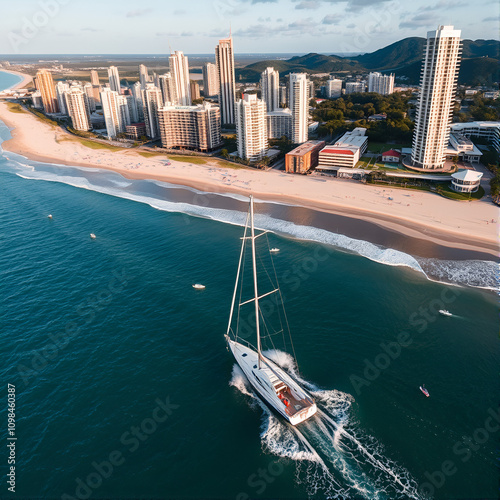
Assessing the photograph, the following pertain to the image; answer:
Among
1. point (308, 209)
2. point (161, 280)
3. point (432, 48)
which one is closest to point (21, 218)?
Answer: point (161, 280)

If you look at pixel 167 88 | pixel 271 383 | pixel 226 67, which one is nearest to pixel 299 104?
pixel 226 67

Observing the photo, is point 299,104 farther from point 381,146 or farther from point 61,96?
point 61,96

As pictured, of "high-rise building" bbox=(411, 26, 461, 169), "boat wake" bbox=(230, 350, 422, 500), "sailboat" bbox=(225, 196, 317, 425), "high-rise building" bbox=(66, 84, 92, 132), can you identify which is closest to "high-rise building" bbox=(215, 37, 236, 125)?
"high-rise building" bbox=(66, 84, 92, 132)

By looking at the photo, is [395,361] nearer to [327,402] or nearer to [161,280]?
[327,402]

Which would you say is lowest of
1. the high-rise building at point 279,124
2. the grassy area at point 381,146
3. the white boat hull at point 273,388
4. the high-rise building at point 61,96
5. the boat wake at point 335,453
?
the boat wake at point 335,453

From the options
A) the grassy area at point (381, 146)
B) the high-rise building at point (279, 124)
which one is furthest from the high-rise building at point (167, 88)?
the grassy area at point (381, 146)

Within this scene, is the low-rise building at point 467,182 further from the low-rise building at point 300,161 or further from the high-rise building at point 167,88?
the high-rise building at point 167,88
